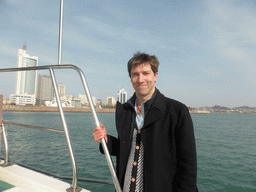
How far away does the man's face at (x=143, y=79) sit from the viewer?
122 cm

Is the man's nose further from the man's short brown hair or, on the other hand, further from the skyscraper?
the skyscraper

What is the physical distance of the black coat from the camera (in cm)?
110

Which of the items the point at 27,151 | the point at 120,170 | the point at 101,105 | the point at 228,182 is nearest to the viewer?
the point at 120,170

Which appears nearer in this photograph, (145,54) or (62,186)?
(145,54)

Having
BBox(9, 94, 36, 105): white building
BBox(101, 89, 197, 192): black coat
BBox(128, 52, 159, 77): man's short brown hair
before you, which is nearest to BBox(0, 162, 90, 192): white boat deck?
BBox(101, 89, 197, 192): black coat

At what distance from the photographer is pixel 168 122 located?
1.15m

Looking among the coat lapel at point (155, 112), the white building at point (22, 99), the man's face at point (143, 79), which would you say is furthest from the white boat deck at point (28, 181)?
the white building at point (22, 99)

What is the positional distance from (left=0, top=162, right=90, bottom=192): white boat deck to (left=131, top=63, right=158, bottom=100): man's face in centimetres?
119

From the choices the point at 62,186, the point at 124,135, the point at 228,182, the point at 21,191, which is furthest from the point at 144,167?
the point at 228,182

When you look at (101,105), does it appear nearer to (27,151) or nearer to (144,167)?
(27,151)

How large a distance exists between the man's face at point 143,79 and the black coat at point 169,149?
0.43ft

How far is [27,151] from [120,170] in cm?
1227

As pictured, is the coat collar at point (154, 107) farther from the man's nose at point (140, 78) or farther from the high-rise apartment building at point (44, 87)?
the high-rise apartment building at point (44, 87)

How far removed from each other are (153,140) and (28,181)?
152 cm
